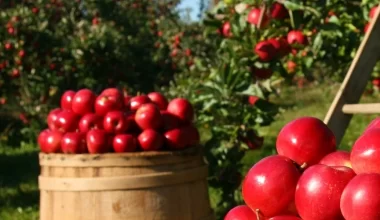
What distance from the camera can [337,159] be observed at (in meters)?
1.15

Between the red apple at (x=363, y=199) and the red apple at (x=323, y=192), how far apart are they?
0.04 metres

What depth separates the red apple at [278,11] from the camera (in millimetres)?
3504

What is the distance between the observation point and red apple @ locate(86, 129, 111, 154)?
109 inches

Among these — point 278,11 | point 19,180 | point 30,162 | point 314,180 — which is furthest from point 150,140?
point 30,162

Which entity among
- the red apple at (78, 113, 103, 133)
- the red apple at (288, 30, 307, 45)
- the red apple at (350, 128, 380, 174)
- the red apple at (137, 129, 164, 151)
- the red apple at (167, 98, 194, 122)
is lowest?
the red apple at (137, 129, 164, 151)

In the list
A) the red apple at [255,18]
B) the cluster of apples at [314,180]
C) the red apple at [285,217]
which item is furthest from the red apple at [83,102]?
the red apple at [285,217]

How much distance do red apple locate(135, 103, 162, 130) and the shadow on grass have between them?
7.33ft

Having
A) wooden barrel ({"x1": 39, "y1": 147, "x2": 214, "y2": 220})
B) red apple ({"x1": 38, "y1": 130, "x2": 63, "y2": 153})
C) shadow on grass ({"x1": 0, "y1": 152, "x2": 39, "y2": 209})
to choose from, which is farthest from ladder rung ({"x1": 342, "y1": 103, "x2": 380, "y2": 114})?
shadow on grass ({"x1": 0, "y1": 152, "x2": 39, "y2": 209})

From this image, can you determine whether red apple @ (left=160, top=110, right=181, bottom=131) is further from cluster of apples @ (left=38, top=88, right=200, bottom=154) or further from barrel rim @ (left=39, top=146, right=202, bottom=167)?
barrel rim @ (left=39, top=146, right=202, bottom=167)

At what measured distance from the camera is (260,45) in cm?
342

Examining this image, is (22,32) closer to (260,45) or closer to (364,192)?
(260,45)

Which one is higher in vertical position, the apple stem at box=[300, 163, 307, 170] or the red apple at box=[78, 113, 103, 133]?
the apple stem at box=[300, 163, 307, 170]

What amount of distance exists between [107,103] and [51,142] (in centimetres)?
26

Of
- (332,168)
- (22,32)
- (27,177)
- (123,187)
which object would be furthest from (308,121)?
(22,32)
